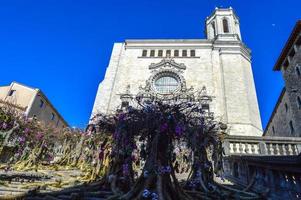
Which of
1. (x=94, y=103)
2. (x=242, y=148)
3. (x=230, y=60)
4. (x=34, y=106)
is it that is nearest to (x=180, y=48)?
(x=230, y=60)

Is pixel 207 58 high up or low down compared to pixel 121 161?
up

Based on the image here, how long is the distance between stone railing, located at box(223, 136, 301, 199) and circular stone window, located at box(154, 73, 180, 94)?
19.1m

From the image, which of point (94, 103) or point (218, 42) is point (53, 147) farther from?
point (218, 42)

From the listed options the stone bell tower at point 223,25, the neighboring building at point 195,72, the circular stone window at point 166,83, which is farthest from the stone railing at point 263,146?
the stone bell tower at point 223,25

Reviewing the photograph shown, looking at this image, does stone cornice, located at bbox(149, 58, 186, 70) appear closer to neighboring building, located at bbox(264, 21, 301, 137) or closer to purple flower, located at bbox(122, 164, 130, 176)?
neighboring building, located at bbox(264, 21, 301, 137)

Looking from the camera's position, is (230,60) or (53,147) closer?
(53,147)

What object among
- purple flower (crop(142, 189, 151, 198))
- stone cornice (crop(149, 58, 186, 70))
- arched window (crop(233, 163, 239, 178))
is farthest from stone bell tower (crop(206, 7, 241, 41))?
purple flower (crop(142, 189, 151, 198))

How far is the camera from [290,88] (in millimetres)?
19453

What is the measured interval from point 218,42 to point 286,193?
96.5ft

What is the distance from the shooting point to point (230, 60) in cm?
2945

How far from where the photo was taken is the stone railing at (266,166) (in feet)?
13.8

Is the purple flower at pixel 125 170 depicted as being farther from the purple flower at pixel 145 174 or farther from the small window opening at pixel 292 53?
the small window opening at pixel 292 53

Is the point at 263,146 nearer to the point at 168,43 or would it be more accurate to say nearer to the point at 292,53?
the point at 292,53

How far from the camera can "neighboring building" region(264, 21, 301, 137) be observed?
1761 centimetres
